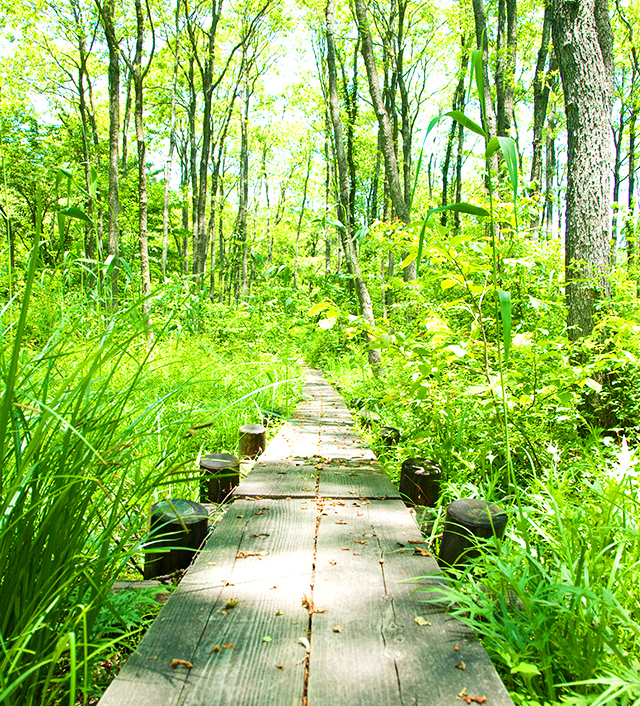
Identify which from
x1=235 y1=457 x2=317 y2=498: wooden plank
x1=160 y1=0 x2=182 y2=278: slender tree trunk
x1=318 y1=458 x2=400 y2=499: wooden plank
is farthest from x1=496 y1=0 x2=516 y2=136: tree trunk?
x1=160 y1=0 x2=182 y2=278: slender tree trunk

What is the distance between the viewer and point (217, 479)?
2.25 meters

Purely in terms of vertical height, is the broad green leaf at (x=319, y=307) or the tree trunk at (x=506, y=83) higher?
the tree trunk at (x=506, y=83)

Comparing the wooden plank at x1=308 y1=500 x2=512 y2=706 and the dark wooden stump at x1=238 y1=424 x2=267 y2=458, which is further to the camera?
the dark wooden stump at x1=238 y1=424 x2=267 y2=458

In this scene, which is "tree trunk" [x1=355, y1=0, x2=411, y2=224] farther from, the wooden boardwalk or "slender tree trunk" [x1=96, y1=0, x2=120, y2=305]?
the wooden boardwalk

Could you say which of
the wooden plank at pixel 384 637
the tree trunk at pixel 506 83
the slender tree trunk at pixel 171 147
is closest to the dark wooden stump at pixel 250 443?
the wooden plank at pixel 384 637

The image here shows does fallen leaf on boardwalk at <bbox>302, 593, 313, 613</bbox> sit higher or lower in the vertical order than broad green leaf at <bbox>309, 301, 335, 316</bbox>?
lower

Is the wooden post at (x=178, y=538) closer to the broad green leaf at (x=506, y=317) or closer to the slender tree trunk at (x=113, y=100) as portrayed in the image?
the broad green leaf at (x=506, y=317)

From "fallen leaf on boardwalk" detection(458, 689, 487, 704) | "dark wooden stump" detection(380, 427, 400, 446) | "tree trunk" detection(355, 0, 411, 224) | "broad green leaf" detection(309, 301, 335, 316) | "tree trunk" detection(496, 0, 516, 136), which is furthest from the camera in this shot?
"tree trunk" detection(496, 0, 516, 136)

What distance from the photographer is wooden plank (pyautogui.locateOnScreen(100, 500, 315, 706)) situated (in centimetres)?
91

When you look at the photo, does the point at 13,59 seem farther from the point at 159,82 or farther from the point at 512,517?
the point at 512,517

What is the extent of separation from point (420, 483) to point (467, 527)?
71cm

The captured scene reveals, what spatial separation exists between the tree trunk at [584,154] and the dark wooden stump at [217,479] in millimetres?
3025

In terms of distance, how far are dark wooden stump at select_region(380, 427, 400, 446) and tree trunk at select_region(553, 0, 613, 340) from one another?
176cm

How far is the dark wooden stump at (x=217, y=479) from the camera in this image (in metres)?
2.21
